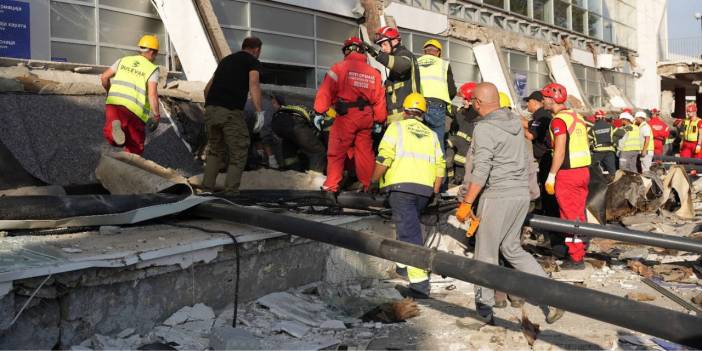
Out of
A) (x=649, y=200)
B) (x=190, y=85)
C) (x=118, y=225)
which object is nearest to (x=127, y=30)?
(x=190, y=85)

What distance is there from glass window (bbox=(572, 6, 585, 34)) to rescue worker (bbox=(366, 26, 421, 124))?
19.4 meters

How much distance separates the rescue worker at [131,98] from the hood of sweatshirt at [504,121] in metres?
3.59

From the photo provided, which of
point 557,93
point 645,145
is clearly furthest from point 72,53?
point 645,145

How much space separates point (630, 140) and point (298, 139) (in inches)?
312

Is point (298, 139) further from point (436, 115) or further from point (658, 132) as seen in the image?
point (658, 132)

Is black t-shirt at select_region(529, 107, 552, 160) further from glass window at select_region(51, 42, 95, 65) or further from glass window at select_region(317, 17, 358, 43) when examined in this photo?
glass window at select_region(317, 17, 358, 43)

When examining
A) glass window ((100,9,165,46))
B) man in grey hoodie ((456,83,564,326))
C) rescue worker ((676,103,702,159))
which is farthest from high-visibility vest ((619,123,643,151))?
glass window ((100,9,165,46))

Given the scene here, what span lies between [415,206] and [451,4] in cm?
1289

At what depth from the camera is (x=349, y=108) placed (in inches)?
254

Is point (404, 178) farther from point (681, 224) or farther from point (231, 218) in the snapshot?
point (681, 224)

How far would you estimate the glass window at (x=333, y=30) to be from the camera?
41.8ft

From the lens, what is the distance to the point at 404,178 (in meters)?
5.14

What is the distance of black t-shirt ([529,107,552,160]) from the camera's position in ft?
22.9

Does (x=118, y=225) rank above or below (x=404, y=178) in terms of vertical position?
below
